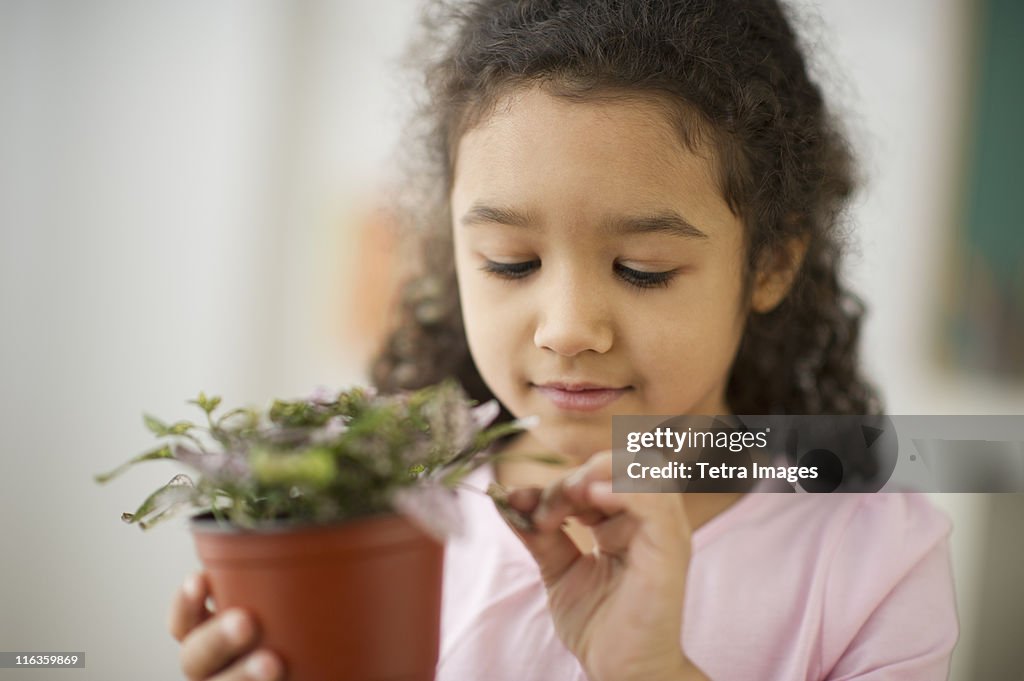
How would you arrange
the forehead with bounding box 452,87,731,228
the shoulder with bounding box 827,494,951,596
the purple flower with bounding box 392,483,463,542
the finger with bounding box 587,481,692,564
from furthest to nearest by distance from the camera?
the shoulder with bounding box 827,494,951,596
the forehead with bounding box 452,87,731,228
the finger with bounding box 587,481,692,564
the purple flower with bounding box 392,483,463,542

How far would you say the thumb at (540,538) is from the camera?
59cm

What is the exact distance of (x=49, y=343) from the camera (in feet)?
5.02

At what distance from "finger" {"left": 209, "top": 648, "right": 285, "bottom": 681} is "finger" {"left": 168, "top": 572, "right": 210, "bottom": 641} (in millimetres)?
104

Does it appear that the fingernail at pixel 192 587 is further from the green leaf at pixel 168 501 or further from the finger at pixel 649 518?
the finger at pixel 649 518

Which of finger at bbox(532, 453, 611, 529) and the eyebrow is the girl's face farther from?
finger at bbox(532, 453, 611, 529)

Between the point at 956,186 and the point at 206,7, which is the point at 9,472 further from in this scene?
the point at 956,186

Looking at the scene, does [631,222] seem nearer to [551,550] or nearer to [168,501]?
[551,550]

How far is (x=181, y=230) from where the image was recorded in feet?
5.49

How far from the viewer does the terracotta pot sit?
0.45 metres

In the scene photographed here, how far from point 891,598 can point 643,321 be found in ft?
1.27

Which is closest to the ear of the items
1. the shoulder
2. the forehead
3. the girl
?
the girl

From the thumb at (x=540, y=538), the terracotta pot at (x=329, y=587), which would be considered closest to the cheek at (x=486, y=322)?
the thumb at (x=540, y=538)

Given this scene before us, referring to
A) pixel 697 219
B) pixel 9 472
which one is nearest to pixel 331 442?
pixel 697 219

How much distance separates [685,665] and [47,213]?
145 centimetres
